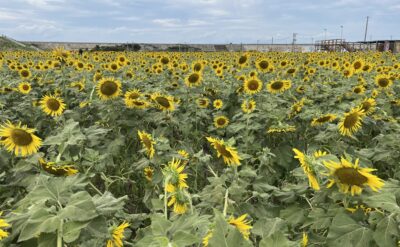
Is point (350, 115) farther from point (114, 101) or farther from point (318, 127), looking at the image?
point (114, 101)

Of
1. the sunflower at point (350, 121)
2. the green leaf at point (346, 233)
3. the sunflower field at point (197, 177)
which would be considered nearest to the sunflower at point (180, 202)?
the sunflower field at point (197, 177)

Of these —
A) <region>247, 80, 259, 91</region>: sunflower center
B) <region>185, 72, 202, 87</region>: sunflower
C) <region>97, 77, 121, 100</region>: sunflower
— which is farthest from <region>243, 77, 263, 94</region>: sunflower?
<region>97, 77, 121, 100</region>: sunflower

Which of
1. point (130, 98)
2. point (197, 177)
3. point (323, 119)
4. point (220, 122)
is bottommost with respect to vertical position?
point (197, 177)

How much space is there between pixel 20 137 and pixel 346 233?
1.89 meters

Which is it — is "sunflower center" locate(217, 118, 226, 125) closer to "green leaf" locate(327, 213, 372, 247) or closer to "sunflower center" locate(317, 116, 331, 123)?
"sunflower center" locate(317, 116, 331, 123)

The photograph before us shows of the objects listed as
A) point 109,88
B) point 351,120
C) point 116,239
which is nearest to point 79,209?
point 116,239

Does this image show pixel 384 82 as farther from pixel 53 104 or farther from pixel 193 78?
pixel 53 104

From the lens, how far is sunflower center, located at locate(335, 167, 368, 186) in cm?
145

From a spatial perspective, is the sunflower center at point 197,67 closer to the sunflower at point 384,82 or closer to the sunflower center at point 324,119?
the sunflower at point 384,82

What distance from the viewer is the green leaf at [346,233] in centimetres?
145

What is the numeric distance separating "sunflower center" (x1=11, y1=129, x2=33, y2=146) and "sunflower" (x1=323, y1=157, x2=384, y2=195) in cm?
178

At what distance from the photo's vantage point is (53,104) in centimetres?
405

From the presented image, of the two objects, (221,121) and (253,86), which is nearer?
(221,121)

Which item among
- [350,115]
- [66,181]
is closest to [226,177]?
[66,181]
